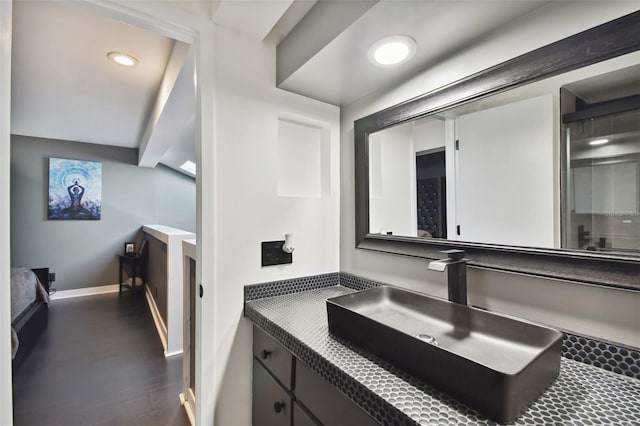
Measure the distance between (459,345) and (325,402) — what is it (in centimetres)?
48

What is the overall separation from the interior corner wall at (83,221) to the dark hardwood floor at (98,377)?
4.51ft

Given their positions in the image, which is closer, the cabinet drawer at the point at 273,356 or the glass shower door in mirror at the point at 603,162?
the glass shower door in mirror at the point at 603,162

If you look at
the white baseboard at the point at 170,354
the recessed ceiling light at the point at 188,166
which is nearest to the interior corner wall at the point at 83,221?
the recessed ceiling light at the point at 188,166

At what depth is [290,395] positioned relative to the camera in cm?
101

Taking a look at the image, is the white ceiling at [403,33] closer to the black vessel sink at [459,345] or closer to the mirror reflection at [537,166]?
the mirror reflection at [537,166]

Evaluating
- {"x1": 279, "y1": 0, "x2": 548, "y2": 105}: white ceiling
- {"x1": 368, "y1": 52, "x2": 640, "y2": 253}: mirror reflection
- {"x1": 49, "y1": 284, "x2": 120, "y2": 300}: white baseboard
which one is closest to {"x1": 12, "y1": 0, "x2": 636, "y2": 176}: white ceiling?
{"x1": 279, "y1": 0, "x2": 548, "y2": 105}: white ceiling

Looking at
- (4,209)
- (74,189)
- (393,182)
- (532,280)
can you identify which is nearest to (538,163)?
(532,280)

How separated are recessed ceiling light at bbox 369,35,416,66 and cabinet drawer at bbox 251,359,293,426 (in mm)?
1363

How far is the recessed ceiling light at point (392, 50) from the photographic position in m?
1.01

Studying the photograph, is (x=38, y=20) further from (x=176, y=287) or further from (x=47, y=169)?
(x=47, y=169)

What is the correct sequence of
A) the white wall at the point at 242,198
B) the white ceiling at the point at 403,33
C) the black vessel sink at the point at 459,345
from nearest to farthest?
the black vessel sink at the point at 459,345 → the white ceiling at the point at 403,33 → the white wall at the point at 242,198

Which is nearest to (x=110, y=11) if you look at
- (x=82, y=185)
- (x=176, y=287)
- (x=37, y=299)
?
(x=176, y=287)

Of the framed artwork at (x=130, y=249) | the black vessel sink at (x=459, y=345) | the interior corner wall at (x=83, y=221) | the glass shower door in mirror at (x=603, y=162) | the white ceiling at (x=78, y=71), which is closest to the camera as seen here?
the black vessel sink at (x=459, y=345)

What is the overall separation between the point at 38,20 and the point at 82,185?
142 inches
